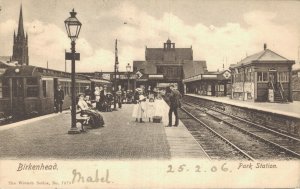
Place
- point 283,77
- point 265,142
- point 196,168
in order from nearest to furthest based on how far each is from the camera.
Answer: point 196,168
point 265,142
point 283,77

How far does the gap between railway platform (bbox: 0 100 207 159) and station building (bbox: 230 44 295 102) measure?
46.8 ft

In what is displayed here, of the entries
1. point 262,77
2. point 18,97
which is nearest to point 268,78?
point 262,77

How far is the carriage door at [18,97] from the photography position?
548 inches

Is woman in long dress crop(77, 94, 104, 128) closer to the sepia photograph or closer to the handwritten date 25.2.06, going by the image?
the sepia photograph

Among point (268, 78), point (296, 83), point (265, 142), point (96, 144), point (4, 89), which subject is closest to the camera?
point (96, 144)

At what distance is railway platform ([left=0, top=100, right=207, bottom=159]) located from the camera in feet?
23.9

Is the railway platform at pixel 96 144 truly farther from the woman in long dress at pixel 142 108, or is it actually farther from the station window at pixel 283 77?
the station window at pixel 283 77

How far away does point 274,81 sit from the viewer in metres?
24.3

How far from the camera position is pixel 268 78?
2442 centimetres

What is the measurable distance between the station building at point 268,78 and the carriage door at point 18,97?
14555mm

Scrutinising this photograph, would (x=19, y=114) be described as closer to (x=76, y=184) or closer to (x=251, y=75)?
(x=76, y=184)

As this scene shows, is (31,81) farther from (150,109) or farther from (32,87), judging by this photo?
(150,109)

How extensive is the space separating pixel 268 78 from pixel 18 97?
1605 cm
